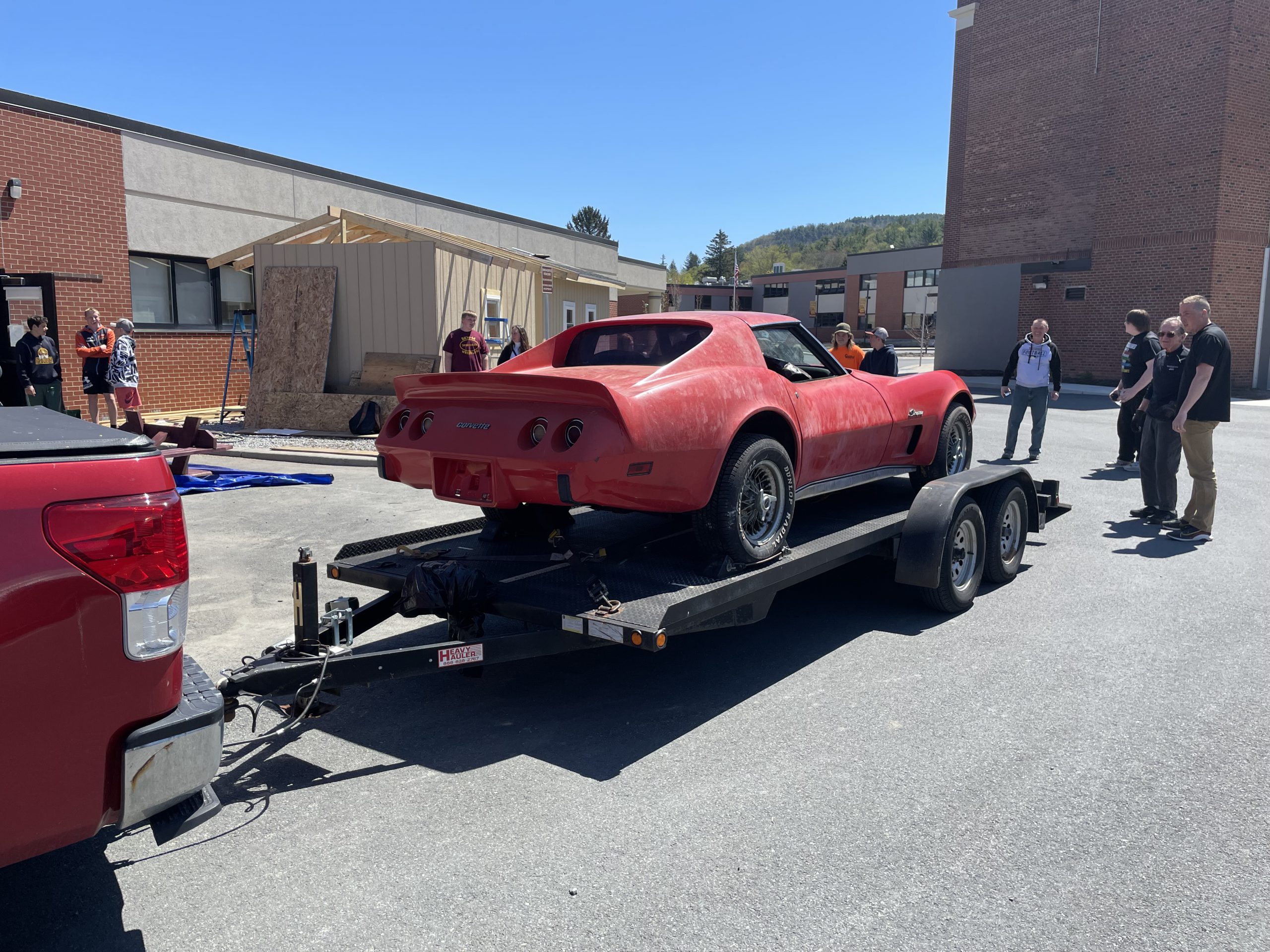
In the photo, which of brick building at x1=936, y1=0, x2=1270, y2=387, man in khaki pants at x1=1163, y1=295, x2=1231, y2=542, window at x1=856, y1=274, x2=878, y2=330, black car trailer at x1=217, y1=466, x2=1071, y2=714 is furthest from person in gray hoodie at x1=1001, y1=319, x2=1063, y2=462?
window at x1=856, y1=274, x2=878, y2=330

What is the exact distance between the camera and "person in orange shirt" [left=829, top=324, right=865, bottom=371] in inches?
382

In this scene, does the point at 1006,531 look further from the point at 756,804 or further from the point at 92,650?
the point at 92,650

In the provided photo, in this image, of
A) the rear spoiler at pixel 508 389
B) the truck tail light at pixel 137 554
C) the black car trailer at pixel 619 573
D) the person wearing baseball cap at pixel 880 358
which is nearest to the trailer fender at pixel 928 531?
the black car trailer at pixel 619 573

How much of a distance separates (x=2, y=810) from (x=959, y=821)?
9.28 feet

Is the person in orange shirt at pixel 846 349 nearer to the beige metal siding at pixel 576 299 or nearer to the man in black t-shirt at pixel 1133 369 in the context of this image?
the man in black t-shirt at pixel 1133 369

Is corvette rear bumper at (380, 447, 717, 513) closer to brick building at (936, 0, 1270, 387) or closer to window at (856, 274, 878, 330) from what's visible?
brick building at (936, 0, 1270, 387)

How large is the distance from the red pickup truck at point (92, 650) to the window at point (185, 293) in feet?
53.0

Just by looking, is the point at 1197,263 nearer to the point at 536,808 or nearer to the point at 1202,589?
the point at 1202,589

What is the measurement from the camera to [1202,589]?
6.21 meters

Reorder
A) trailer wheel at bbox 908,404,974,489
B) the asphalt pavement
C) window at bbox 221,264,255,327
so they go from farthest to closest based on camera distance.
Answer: window at bbox 221,264,255,327, trailer wheel at bbox 908,404,974,489, the asphalt pavement

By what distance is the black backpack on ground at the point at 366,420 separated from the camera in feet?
44.7

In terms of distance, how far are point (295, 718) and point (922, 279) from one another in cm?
6513

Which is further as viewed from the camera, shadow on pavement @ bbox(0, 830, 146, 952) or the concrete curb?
the concrete curb

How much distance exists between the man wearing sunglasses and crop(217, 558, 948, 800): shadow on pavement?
12.6 feet
